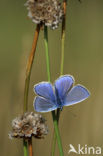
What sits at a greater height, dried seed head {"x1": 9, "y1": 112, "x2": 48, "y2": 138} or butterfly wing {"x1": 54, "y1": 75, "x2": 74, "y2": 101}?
butterfly wing {"x1": 54, "y1": 75, "x2": 74, "y2": 101}

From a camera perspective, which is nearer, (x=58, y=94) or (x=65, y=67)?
(x=58, y=94)

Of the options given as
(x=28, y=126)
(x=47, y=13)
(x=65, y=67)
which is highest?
(x=47, y=13)

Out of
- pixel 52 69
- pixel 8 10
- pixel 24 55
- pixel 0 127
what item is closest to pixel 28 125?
pixel 0 127

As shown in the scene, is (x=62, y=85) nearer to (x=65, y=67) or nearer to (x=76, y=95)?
(x=76, y=95)

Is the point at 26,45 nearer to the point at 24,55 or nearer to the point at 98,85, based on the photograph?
the point at 24,55

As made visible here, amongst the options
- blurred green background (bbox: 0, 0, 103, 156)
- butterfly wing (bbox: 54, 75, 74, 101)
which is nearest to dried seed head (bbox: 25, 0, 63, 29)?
butterfly wing (bbox: 54, 75, 74, 101)

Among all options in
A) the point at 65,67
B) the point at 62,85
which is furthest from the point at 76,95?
the point at 65,67

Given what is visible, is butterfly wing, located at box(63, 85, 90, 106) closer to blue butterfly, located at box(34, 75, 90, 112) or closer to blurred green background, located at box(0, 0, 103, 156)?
blue butterfly, located at box(34, 75, 90, 112)
